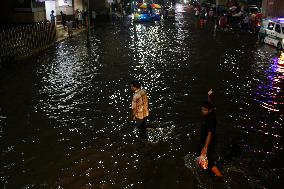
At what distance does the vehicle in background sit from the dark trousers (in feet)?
51.7

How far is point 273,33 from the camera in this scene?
73.6 ft

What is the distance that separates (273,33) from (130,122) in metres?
16.4

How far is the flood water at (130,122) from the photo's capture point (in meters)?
7.27

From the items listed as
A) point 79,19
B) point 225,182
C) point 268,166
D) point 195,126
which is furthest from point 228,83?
point 79,19

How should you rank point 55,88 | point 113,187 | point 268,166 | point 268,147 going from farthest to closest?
point 55,88 < point 268,147 < point 268,166 < point 113,187

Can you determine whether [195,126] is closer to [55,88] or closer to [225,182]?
[225,182]

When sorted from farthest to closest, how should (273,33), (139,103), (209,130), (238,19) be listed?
(238,19) → (273,33) → (139,103) → (209,130)

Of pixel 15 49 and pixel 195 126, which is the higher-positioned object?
pixel 15 49

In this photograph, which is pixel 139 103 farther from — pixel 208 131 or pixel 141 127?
pixel 208 131

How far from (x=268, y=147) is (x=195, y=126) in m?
2.20

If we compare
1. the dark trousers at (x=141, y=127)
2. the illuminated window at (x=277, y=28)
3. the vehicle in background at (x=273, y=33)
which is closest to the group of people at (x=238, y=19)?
the vehicle in background at (x=273, y=33)

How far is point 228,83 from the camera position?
559 inches

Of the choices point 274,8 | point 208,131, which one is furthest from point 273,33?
point 208,131

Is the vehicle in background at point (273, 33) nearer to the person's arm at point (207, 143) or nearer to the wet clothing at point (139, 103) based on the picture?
the wet clothing at point (139, 103)
